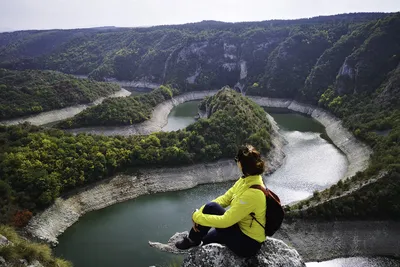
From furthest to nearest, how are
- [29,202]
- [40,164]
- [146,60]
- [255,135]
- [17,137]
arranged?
1. [146,60]
2. [255,135]
3. [17,137]
4. [40,164]
5. [29,202]

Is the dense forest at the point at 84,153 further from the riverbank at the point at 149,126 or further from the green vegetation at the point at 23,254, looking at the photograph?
the green vegetation at the point at 23,254

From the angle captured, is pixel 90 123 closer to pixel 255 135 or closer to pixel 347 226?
pixel 255 135

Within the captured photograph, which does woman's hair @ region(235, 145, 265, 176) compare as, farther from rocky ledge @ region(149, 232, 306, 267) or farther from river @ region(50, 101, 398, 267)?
river @ region(50, 101, 398, 267)

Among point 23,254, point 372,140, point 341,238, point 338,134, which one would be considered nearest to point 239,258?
point 23,254

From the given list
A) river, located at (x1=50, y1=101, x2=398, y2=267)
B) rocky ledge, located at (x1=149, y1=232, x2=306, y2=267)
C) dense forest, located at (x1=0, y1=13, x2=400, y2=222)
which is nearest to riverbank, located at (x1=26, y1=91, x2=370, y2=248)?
river, located at (x1=50, y1=101, x2=398, y2=267)

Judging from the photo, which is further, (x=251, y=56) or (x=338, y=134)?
(x=251, y=56)

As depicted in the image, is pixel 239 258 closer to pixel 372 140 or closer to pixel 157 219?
pixel 157 219

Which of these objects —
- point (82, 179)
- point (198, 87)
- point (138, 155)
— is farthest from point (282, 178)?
point (198, 87)
